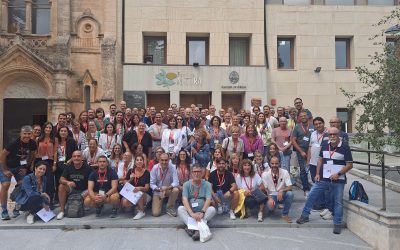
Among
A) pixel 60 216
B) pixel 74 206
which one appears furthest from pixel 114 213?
pixel 60 216

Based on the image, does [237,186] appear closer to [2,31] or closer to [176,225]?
[176,225]

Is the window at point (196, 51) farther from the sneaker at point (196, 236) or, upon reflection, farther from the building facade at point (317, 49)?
the sneaker at point (196, 236)

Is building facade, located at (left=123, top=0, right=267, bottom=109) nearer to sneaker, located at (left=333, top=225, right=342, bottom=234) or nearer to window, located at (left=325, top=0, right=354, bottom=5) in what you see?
window, located at (left=325, top=0, right=354, bottom=5)

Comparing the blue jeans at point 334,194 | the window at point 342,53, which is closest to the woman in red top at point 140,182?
the blue jeans at point 334,194

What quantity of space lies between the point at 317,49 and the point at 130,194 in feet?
46.7

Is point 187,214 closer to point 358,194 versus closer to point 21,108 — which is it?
point 358,194

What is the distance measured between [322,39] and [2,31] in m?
16.4

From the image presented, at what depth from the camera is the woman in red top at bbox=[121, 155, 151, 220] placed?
718cm

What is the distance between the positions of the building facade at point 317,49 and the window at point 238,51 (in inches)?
49.5

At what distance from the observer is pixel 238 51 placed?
18.4m

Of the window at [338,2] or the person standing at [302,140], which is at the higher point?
the window at [338,2]

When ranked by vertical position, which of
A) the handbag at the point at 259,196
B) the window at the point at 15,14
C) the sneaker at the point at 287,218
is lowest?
the sneaker at the point at 287,218

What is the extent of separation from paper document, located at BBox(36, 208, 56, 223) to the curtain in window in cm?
1321

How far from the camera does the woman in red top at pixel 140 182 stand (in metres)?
7.18
